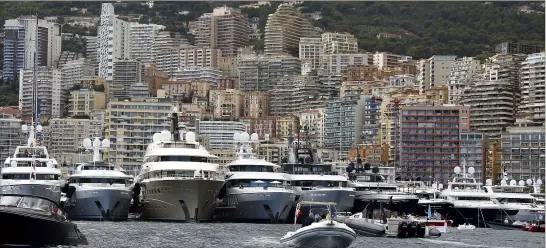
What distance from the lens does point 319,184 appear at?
112500 mm

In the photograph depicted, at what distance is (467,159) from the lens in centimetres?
17888

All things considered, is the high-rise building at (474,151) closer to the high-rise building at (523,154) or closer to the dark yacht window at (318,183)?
the high-rise building at (523,154)

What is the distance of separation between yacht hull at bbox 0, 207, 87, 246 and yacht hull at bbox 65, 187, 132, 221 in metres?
41.7

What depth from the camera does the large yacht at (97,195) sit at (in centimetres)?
10094

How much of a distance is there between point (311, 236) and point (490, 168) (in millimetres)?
118213

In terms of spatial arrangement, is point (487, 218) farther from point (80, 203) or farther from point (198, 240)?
point (198, 240)

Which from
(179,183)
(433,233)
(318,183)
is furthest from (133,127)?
(433,233)

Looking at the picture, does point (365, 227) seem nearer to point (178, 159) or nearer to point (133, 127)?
point (178, 159)

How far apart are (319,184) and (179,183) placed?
17739 mm

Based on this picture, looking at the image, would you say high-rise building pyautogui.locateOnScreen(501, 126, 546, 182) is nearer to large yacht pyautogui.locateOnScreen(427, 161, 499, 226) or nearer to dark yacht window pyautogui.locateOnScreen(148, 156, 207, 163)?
large yacht pyautogui.locateOnScreen(427, 161, 499, 226)

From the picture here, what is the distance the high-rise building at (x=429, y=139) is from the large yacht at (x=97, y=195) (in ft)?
271

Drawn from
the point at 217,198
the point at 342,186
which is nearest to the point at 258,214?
the point at 217,198

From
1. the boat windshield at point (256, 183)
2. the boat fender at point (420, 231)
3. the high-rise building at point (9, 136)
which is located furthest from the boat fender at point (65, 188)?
the high-rise building at point (9, 136)

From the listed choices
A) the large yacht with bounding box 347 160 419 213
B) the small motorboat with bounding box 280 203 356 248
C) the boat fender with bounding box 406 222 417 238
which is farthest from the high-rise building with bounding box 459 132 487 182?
the small motorboat with bounding box 280 203 356 248
